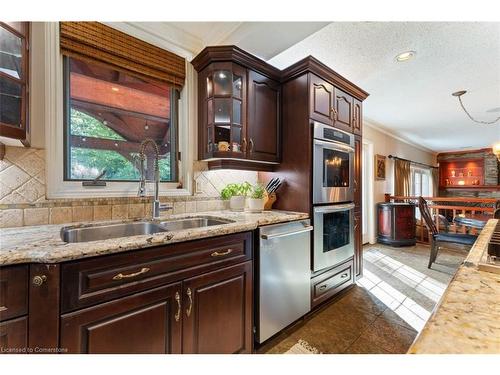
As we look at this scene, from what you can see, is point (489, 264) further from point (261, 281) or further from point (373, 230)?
point (373, 230)

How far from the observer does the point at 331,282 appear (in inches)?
85.1

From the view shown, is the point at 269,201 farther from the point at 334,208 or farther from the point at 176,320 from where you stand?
the point at 176,320

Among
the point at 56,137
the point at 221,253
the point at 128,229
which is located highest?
the point at 56,137

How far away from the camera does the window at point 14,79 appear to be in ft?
3.38

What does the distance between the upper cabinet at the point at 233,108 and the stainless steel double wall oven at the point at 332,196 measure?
48cm

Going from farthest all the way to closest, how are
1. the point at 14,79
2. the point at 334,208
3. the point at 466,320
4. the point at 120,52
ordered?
the point at 334,208
the point at 120,52
the point at 14,79
the point at 466,320

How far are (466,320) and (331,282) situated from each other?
187 cm

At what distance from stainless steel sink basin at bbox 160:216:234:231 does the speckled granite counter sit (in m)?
1.22

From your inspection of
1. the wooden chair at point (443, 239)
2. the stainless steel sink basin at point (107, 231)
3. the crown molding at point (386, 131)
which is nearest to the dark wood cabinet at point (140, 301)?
the stainless steel sink basin at point (107, 231)

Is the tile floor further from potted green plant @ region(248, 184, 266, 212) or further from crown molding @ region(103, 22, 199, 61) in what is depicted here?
crown molding @ region(103, 22, 199, 61)

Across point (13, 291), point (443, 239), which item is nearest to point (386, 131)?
point (443, 239)

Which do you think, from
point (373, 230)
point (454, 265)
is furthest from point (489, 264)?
point (373, 230)

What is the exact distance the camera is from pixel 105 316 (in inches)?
35.9
